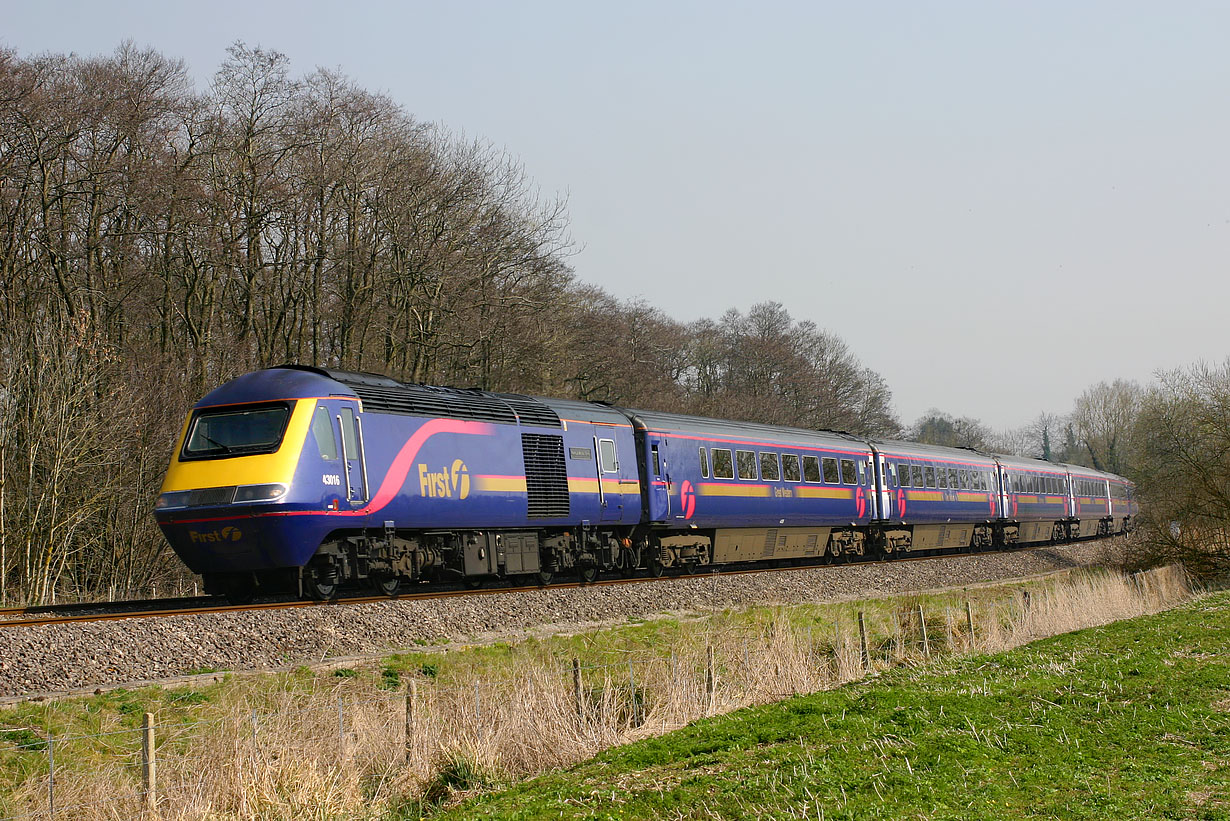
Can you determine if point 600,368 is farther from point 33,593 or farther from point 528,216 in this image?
point 33,593

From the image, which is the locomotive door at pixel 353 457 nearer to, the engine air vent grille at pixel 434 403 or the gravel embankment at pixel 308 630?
the engine air vent grille at pixel 434 403

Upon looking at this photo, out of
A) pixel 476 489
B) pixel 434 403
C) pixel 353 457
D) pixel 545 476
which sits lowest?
pixel 476 489

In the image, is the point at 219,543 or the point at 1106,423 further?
the point at 1106,423

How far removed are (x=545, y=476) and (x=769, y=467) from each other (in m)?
8.20

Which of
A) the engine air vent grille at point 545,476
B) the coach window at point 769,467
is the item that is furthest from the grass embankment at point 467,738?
the coach window at point 769,467

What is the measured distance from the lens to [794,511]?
2808cm

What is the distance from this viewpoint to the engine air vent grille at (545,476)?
20266 mm

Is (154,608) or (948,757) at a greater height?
(154,608)

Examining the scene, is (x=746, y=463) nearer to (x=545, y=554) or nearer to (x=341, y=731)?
(x=545, y=554)

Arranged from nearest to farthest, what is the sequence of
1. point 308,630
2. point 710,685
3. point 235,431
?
point 710,685
point 308,630
point 235,431

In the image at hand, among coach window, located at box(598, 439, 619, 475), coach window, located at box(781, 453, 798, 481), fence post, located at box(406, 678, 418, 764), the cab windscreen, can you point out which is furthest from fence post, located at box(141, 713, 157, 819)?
coach window, located at box(781, 453, 798, 481)

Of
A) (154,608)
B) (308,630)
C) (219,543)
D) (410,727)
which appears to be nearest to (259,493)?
(219,543)

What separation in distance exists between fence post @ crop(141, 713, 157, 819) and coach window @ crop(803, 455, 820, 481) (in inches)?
827

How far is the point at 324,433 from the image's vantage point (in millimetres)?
16359
